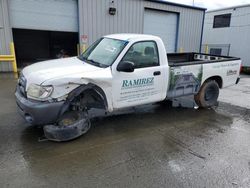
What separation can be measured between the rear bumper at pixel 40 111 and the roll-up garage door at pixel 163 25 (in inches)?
435

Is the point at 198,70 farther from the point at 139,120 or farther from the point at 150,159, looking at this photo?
the point at 150,159

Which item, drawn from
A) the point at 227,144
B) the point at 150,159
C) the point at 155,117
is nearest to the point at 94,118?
the point at 155,117

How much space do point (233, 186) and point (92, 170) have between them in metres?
1.94

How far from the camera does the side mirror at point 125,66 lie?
4.01m

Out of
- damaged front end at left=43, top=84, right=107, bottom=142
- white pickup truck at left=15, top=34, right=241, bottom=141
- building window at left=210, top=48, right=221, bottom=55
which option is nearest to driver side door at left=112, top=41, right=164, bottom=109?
white pickup truck at left=15, top=34, right=241, bottom=141

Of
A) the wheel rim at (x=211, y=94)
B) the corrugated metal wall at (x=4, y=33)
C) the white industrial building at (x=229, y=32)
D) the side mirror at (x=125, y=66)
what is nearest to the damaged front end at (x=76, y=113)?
the side mirror at (x=125, y=66)

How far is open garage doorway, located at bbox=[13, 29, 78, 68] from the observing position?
17.7 metres

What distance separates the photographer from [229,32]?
1717 centimetres

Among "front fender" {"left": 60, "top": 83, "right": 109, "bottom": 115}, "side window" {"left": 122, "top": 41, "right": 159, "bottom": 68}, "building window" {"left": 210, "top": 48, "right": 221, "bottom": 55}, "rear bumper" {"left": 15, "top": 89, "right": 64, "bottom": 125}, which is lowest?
"rear bumper" {"left": 15, "top": 89, "right": 64, "bottom": 125}

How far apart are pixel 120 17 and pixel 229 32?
10.2 m

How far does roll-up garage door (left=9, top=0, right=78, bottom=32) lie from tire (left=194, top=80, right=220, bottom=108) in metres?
7.72

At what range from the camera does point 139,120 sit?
511 cm

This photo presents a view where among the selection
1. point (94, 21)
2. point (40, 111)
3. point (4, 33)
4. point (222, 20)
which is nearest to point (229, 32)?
point (222, 20)

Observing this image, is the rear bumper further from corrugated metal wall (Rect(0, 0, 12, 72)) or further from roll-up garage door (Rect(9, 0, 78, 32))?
roll-up garage door (Rect(9, 0, 78, 32))
